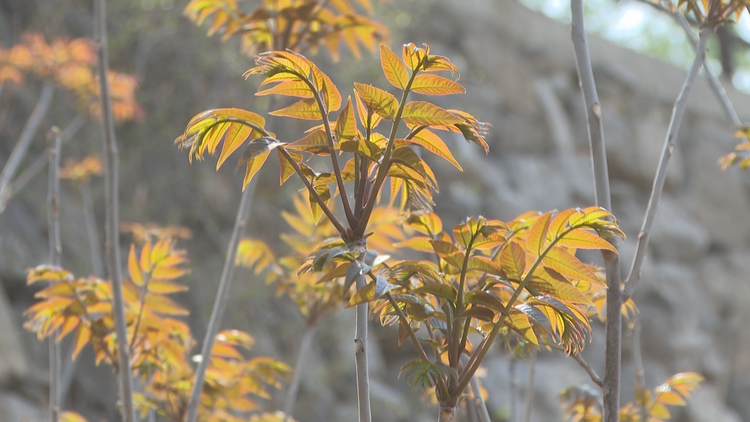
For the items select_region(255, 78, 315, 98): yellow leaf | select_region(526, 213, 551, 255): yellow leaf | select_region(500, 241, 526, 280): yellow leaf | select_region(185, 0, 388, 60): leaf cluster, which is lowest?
select_region(500, 241, 526, 280): yellow leaf

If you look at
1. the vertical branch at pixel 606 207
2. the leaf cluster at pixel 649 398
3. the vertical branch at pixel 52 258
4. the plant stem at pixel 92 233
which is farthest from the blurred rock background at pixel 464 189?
the vertical branch at pixel 52 258

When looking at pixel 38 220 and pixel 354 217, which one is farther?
pixel 38 220

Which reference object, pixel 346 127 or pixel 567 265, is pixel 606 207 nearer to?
pixel 567 265

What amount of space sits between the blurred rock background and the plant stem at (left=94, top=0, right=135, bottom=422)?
201cm

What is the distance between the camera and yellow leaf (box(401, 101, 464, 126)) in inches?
32.9

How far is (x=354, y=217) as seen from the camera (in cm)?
89

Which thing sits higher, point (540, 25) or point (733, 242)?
point (540, 25)

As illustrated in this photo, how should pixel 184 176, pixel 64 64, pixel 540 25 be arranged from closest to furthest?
pixel 64 64 → pixel 184 176 → pixel 540 25

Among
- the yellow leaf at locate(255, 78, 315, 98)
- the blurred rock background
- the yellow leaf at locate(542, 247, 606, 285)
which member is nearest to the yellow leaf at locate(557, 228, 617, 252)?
the yellow leaf at locate(542, 247, 606, 285)

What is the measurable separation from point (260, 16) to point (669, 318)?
5.87 m

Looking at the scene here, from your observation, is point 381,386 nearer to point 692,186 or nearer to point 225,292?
point 225,292

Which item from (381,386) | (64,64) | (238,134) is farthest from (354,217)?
(381,386)

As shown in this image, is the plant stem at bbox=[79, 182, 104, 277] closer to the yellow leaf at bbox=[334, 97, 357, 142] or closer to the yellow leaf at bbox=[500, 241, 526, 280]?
the yellow leaf at bbox=[334, 97, 357, 142]

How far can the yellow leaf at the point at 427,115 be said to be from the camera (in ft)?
2.74
